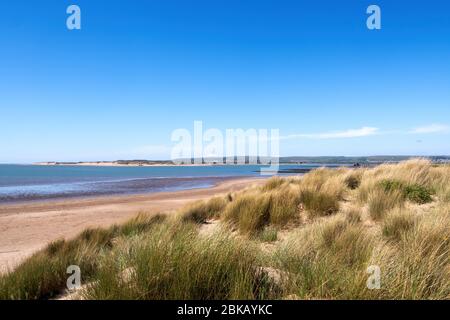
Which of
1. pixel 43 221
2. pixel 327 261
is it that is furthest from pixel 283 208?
pixel 43 221

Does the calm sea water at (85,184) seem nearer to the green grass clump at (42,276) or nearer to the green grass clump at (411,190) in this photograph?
the green grass clump at (42,276)

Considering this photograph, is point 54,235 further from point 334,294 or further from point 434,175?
point 434,175

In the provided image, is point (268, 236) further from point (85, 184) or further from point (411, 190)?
point (85, 184)

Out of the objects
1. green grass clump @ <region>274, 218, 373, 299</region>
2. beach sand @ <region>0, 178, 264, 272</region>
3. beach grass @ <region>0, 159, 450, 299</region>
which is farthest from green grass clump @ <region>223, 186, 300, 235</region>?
beach sand @ <region>0, 178, 264, 272</region>

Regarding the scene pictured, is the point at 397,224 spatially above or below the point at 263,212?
above

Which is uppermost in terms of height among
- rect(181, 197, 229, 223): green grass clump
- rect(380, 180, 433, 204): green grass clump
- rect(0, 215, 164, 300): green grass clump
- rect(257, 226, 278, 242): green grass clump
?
rect(380, 180, 433, 204): green grass clump

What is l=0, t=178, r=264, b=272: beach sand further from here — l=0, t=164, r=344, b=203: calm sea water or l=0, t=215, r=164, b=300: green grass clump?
l=0, t=164, r=344, b=203: calm sea water

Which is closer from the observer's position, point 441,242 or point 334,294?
point 334,294

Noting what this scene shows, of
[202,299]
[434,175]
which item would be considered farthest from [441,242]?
[434,175]

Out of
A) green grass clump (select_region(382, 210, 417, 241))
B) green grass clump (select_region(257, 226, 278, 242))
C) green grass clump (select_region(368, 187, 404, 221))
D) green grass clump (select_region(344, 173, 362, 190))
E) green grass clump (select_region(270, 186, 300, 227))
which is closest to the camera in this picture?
green grass clump (select_region(382, 210, 417, 241))

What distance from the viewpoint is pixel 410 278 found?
298 cm

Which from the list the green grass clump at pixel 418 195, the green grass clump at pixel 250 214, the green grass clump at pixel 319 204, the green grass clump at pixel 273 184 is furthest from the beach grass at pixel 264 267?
the green grass clump at pixel 273 184
